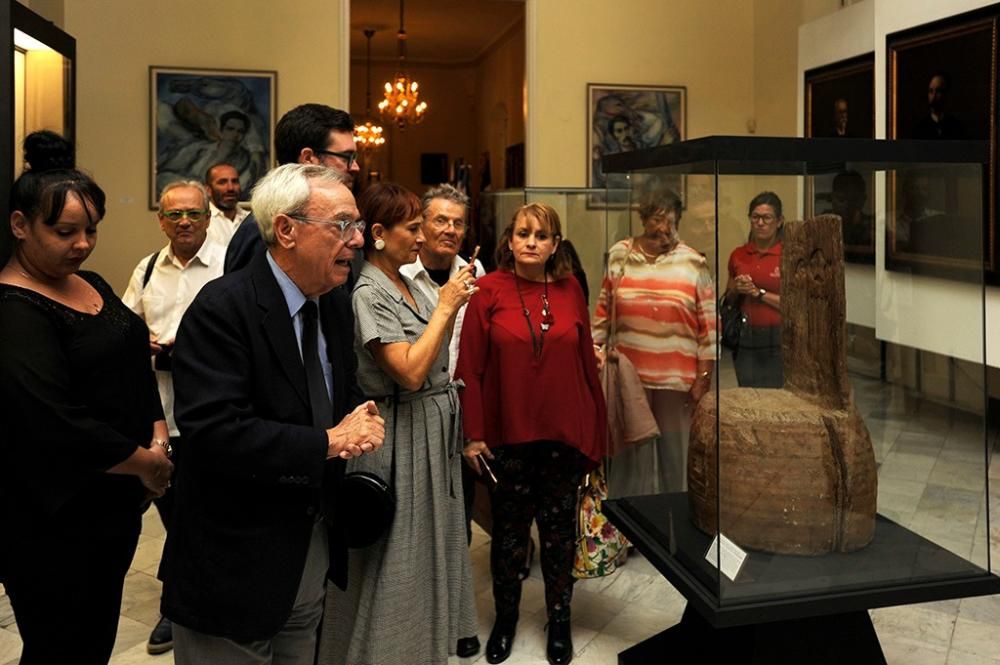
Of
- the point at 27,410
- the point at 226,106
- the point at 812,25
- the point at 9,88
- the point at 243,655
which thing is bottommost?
the point at 243,655

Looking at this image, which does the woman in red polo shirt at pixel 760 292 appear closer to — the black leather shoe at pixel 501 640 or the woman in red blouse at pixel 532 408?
the woman in red blouse at pixel 532 408

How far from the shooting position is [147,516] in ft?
20.5

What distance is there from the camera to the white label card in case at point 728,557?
9.09 feet

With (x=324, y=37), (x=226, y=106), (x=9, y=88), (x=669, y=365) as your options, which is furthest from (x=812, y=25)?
(x=9, y=88)

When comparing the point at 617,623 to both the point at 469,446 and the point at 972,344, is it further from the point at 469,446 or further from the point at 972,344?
the point at 972,344

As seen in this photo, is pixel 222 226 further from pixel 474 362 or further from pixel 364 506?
pixel 364 506

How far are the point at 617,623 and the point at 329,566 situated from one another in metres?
2.16

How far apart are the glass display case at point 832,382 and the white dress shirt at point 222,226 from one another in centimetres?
297

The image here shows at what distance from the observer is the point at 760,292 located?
2.92 m

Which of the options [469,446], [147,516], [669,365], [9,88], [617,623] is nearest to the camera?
[9,88]

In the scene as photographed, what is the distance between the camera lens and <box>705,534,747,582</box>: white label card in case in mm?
2771

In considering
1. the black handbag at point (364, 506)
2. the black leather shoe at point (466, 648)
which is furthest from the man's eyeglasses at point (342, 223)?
the black leather shoe at point (466, 648)

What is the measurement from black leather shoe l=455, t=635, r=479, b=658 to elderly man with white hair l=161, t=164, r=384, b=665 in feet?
5.58

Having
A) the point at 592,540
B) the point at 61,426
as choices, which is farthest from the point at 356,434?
the point at 592,540
